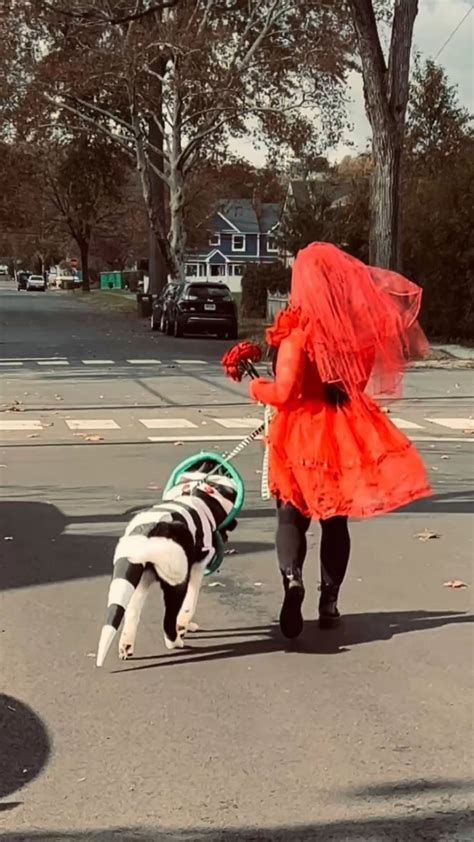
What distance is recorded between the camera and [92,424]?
1288cm

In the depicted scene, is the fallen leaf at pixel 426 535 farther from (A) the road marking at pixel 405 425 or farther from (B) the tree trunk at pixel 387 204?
(B) the tree trunk at pixel 387 204

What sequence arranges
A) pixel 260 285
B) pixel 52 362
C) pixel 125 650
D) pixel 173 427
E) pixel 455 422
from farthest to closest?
pixel 260 285 → pixel 52 362 → pixel 455 422 → pixel 173 427 → pixel 125 650

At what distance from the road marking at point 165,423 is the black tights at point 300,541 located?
737 centimetres

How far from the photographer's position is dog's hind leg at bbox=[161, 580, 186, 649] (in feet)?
16.0

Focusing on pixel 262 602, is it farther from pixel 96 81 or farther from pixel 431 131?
pixel 431 131

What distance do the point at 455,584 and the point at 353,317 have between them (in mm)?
2009

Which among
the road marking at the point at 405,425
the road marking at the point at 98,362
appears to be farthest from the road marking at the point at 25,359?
the road marking at the point at 405,425

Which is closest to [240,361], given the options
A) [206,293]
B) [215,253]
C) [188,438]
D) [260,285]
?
[188,438]

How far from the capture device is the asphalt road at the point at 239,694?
3.52 meters

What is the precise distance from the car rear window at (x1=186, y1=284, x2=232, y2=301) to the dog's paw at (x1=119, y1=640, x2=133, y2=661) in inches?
985

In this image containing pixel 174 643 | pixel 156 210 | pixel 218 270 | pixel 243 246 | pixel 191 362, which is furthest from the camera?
pixel 243 246

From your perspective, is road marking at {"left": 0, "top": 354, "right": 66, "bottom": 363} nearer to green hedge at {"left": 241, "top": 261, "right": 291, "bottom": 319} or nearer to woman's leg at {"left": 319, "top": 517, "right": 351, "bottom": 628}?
woman's leg at {"left": 319, "top": 517, "right": 351, "bottom": 628}

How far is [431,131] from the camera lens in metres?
36.0

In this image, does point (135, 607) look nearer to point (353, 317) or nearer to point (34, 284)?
point (353, 317)
